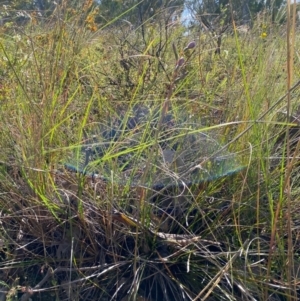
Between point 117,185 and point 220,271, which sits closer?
point 220,271

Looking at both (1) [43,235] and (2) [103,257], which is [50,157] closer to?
(1) [43,235]

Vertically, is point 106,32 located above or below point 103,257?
above

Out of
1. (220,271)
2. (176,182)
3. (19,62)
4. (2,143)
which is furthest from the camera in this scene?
(19,62)

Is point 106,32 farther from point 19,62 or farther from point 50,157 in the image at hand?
point 50,157

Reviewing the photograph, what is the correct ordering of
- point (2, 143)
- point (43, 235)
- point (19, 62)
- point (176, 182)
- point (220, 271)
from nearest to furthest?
point (220, 271), point (176, 182), point (43, 235), point (2, 143), point (19, 62)

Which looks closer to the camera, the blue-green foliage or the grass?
the grass

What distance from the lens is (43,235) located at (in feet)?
5.23

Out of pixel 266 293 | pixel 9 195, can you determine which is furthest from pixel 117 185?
pixel 266 293

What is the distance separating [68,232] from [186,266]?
0.36 meters

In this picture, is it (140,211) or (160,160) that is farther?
(160,160)

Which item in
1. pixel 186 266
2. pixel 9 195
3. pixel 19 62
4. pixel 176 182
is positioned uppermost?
pixel 19 62

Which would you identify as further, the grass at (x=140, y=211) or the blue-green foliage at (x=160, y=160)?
the blue-green foliage at (x=160, y=160)

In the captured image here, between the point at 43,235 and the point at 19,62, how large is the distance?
804 mm

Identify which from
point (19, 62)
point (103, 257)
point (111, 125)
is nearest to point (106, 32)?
point (19, 62)
